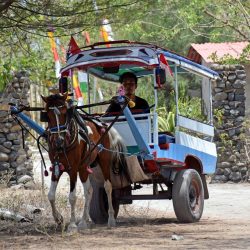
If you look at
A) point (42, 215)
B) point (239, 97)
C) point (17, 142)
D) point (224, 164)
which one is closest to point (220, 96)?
point (239, 97)

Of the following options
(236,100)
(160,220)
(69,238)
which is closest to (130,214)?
(160,220)

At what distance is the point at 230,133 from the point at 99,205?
361 inches

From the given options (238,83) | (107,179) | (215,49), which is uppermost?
(215,49)

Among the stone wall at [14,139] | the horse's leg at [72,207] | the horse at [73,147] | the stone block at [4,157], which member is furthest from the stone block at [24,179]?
the horse's leg at [72,207]

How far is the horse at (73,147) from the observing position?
1155 centimetres

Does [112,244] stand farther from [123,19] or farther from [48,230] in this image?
[123,19]

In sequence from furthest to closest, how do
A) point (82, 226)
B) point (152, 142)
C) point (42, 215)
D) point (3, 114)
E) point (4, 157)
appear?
point (4, 157) → point (3, 114) → point (42, 215) → point (152, 142) → point (82, 226)

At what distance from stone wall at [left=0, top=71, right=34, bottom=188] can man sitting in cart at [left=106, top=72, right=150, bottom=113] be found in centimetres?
756

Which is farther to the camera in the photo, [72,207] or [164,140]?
[164,140]

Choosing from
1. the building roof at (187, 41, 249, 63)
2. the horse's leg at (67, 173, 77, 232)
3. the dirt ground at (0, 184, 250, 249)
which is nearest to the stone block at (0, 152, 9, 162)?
the dirt ground at (0, 184, 250, 249)

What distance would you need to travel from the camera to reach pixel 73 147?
1168cm

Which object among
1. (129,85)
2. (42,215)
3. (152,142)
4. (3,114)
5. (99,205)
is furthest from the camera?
(3,114)

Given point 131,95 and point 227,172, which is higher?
point 131,95

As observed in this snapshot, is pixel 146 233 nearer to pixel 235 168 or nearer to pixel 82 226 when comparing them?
pixel 82 226
